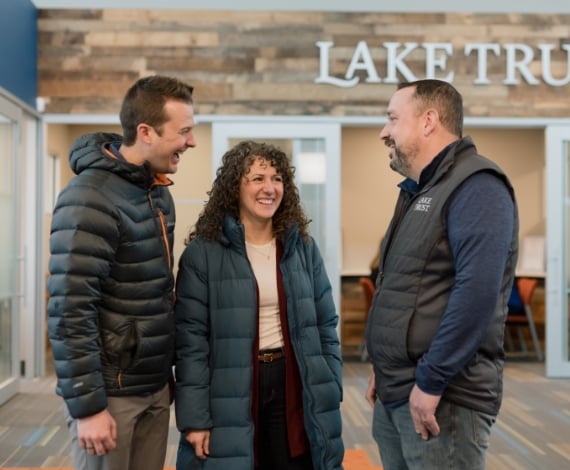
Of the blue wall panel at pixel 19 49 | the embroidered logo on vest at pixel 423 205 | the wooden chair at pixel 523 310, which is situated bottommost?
the wooden chair at pixel 523 310

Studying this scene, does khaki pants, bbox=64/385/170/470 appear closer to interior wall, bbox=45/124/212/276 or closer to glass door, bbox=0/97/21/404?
glass door, bbox=0/97/21/404

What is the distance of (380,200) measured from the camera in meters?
9.95

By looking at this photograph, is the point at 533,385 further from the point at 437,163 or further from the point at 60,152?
the point at 60,152

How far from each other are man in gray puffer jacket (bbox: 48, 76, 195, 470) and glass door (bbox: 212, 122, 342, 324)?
4.56 metres

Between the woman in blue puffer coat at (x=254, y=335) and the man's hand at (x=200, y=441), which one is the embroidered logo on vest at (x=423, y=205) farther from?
the man's hand at (x=200, y=441)

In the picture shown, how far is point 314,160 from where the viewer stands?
6.96 m

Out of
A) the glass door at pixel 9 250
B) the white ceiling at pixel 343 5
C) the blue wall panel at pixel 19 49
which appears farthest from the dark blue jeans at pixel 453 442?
the white ceiling at pixel 343 5

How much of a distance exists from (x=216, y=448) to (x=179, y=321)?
0.40 m

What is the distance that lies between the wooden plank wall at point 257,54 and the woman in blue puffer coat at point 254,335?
4.38 meters

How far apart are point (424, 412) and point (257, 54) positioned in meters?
5.35

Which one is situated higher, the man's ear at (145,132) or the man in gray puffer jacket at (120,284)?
the man's ear at (145,132)

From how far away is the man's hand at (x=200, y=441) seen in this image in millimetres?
2324

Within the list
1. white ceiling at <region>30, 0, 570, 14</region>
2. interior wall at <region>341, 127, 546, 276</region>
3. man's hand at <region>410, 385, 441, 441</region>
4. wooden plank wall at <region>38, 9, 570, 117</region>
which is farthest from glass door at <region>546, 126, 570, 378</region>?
man's hand at <region>410, 385, 441, 441</region>

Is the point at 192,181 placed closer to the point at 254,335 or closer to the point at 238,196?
the point at 238,196
